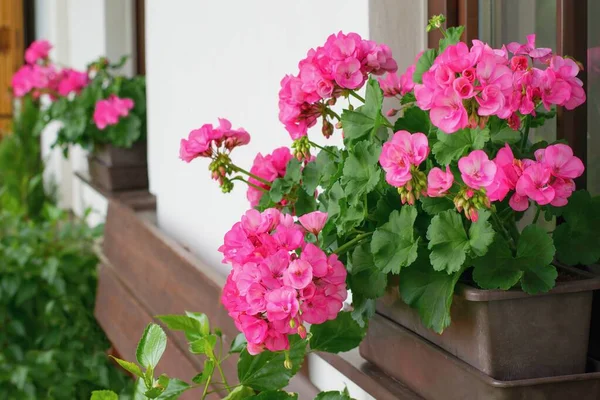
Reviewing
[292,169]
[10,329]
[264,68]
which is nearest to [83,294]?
[10,329]

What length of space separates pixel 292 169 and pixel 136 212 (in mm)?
1682

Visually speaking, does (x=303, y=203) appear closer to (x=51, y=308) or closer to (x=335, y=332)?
(x=335, y=332)

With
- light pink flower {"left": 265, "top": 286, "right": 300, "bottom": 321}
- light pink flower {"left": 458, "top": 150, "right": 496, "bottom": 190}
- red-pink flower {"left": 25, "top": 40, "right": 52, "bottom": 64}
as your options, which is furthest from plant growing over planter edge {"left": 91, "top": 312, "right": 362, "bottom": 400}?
red-pink flower {"left": 25, "top": 40, "right": 52, "bottom": 64}

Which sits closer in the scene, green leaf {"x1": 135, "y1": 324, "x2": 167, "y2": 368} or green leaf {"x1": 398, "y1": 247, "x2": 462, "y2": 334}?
green leaf {"x1": 398, "y1": 247, "x2": 462, "y2": 334}

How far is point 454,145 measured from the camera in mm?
1001

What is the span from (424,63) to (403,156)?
0.68ft

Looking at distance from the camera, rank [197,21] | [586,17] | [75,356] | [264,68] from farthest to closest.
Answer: [75,356]
[197,21]
[264,68]
[586,17]

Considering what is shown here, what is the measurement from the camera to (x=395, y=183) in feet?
3.19

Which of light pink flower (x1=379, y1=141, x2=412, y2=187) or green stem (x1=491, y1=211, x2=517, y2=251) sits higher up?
light pink flower (x1=379, y1=141, x2=412, y2=187)

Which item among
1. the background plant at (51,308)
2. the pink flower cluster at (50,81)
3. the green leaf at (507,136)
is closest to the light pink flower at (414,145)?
the green leaf at (507,136)

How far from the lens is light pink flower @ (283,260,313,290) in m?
0.99

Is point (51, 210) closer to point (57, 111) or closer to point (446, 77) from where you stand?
point (57, 111)

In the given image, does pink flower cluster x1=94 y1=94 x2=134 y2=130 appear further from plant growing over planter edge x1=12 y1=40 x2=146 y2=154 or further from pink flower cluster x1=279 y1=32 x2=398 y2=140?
pink flower cluster x1=279 y1=32 x2=398 y2=140

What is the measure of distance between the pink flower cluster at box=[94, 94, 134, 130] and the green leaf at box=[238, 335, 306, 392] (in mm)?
2056
